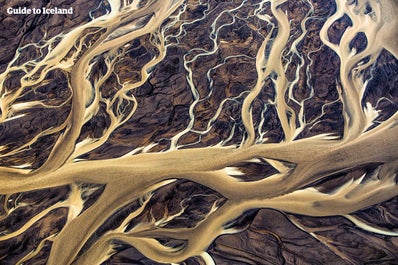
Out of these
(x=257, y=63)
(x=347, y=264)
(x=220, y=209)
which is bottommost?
(x=347, y=264)

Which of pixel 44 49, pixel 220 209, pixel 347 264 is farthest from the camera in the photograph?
pixel 44 49

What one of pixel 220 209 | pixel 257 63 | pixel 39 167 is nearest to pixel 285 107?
pixel 257 63

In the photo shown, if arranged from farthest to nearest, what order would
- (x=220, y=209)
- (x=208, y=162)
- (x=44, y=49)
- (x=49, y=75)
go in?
(x=44, y=49), (x=49, y=75), (x=208, y=162), (x=220, y=209)

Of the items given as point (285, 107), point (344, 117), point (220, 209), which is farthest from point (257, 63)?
point (220, 209)

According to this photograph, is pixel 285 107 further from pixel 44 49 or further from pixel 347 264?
pixel 44 49

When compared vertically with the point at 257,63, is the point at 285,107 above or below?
below

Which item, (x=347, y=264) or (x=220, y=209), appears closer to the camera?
(x=347, y=264)
